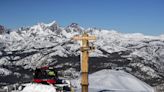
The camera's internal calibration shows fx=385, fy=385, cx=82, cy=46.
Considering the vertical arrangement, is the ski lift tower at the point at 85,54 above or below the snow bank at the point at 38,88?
above

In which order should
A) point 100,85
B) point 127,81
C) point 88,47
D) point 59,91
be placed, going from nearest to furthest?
point 88,47
point 59,91
point 100,85
point 127,81

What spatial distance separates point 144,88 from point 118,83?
4.75 meters

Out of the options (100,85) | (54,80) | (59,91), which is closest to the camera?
(59,91)

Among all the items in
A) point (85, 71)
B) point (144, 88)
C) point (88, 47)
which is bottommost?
point (144, 88)

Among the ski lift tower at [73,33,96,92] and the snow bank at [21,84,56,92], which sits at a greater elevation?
the ski lift tower at [73,33,96,92]

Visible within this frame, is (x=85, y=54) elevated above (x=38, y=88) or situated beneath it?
elevated above

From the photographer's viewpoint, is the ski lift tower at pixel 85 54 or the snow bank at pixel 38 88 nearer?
the ski lift tower at pixel 85 54

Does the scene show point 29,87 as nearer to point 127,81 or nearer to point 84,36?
point 84,36

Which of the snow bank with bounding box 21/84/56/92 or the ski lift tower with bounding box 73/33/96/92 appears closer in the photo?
the ski lift tower with bounding box 73/33/96/92

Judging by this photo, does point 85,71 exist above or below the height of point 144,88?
above

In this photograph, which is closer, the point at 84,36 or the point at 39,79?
the point at 84,36

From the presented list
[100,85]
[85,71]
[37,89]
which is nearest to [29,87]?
[37,89]

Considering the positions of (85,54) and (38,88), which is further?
(38,88)

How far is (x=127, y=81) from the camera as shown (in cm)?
7244
